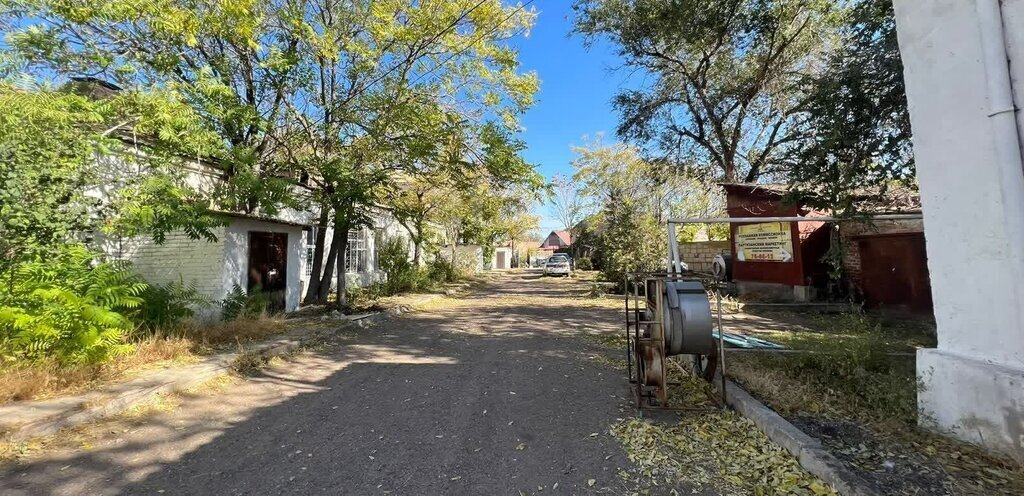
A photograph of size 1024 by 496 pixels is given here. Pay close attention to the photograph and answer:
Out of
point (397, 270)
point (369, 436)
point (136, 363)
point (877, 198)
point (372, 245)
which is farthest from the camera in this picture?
point (372, 245)

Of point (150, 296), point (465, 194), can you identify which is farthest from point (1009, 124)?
point (465, 194)

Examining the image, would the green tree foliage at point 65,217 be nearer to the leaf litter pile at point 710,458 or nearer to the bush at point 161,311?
the bush at point 161,311

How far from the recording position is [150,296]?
672 cm

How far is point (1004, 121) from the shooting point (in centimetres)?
300

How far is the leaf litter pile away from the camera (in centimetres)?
291

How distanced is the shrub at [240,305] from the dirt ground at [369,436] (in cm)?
245

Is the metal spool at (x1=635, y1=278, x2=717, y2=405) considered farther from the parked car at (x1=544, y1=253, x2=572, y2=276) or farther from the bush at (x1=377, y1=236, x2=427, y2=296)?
the parked car at (x1=544, y1=253, x2=572, y2=276)


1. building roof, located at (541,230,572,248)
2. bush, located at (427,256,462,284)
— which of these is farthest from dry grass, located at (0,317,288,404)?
building roof, located at (541,230,572,248)

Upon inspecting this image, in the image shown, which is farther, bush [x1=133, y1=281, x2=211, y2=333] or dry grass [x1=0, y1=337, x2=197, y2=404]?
bush [x1=133, y1=281, x2=211, y2=333]

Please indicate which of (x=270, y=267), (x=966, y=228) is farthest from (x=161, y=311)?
(x=966, y=228)

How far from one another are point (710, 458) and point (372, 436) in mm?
2771

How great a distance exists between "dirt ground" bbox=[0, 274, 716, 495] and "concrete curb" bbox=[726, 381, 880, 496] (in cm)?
112

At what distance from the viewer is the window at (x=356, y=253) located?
53.3 ft

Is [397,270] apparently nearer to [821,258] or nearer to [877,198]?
[821,258]
